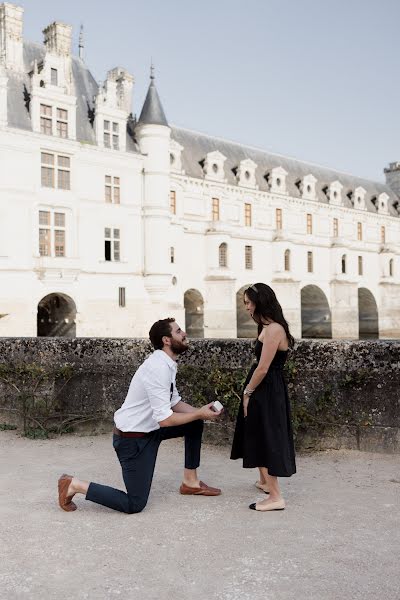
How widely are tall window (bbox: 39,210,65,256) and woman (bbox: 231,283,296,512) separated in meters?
23.5

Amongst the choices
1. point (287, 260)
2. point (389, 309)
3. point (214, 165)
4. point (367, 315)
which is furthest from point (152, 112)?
point (389, 309)

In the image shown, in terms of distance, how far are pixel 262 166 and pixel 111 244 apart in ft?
57.2

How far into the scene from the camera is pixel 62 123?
89.5 ft

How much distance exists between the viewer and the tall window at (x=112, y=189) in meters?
29.0

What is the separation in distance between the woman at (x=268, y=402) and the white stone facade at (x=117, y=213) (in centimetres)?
2243

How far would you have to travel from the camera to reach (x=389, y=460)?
512 cm

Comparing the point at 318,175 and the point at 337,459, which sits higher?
the point at 318,175

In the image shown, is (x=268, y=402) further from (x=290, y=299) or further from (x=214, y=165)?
(x=290, y=299)

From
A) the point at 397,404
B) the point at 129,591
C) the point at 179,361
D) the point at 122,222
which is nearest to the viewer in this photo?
the point at 129,591

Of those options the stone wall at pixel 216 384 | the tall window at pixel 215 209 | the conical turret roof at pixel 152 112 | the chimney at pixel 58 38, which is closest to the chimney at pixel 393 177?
the tall window at pixel 215 209

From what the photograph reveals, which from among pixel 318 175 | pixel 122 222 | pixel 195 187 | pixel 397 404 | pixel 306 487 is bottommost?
pixel 306 487

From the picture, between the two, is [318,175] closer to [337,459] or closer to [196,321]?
[196,321]

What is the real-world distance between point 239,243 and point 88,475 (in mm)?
34295

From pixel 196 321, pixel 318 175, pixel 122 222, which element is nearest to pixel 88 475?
pixel 122 222
